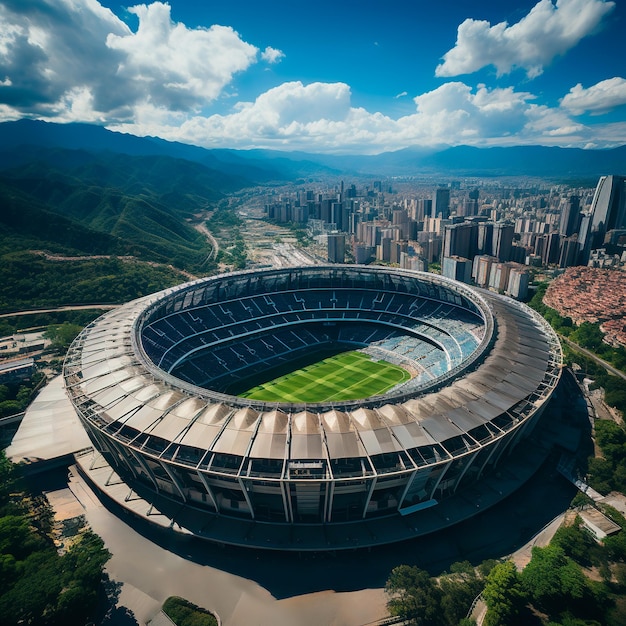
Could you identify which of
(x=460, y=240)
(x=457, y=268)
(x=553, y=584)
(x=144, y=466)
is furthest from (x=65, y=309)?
(x=460, y=240)

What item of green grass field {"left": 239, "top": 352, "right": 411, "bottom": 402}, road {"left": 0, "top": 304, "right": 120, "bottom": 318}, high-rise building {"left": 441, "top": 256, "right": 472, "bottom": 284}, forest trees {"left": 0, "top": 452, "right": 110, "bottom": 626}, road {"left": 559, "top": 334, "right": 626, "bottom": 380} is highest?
forest trees {"left": 0, "top": 452, "right": 110, "bottom": 626}

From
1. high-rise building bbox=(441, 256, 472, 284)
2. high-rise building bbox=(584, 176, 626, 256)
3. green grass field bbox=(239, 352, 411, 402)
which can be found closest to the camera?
green grass field bbox=(239, 352, 411, 402)

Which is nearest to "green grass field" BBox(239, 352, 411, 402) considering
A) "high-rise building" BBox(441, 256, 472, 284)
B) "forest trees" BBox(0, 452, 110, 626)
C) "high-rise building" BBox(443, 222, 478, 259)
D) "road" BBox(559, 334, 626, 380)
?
"forest trees" BBox(0, 452, 110, 626)

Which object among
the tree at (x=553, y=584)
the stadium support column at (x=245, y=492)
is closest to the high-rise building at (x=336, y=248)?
the stadium support column at (x=245, y=492)

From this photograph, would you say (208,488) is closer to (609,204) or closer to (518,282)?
(518,282)

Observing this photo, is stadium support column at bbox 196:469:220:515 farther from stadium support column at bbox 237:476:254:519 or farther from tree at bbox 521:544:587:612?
tree at bbox 521:544:587:612

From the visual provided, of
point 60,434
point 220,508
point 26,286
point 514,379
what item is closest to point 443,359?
point 514,379

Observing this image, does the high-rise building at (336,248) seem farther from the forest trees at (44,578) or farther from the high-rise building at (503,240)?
the forest trees at (44,578)
